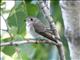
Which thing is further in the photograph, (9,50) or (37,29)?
(37,29)

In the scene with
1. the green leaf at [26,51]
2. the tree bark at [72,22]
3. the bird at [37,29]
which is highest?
the tree bark at [72,22]

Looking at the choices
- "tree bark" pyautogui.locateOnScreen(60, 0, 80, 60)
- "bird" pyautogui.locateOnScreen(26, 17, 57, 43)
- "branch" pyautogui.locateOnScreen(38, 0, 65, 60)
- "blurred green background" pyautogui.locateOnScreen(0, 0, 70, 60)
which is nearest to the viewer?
"tree bark" pyautogui.locateOnScreen(60, 0, 80, 60)

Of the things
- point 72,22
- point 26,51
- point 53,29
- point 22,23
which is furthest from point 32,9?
point 72,22

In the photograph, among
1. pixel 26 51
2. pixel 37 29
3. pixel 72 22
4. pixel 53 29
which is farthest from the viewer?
pixel 37 29

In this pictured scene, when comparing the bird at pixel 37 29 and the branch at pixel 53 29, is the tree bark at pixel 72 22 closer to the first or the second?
the branch at pixel 53 29

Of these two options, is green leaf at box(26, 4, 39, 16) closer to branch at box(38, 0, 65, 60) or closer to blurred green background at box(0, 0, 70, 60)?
blurred green background at box(0, 0, 70, 60)

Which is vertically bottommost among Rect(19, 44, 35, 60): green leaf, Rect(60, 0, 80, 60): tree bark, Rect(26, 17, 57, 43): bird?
Rect(19, 44, 35, 60): green leaf

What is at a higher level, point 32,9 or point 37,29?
point 32,9

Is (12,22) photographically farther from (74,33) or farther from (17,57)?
(74,33)

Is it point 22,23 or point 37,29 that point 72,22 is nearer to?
point 22,23

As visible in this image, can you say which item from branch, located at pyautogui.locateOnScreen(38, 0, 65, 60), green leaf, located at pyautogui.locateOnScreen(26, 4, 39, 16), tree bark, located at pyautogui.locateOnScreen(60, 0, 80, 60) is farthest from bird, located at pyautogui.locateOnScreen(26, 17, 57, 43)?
tree bark, located at pyautogui.locateOnScreen(60, 0, 80, 60)

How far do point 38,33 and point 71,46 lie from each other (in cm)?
99

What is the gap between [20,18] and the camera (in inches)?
64.0

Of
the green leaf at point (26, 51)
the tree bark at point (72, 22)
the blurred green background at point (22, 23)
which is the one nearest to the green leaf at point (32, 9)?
the blurred green background at point (22, 23)
